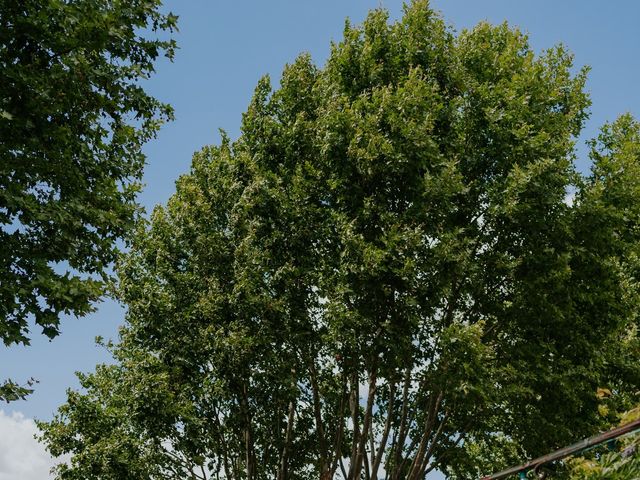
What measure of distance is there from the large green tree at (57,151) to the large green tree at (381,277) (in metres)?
6.32

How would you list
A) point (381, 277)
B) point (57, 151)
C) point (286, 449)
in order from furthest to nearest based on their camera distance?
point (286, 449), point (381, 277), point (57, 151)

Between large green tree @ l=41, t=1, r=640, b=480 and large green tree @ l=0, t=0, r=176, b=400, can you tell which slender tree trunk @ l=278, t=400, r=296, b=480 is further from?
large green tree @ l=0, t=0, r=176, b=400

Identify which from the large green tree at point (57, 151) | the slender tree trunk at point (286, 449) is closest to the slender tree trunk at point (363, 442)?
the slender tree trunk at point (286, 449)

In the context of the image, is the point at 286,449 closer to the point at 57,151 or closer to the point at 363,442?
the point at 363,442

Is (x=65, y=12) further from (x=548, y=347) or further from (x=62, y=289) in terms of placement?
(x=548, y=347)

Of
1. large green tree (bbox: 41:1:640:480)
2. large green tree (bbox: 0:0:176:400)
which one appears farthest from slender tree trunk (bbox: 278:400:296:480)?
large green tree (bbox: 0:0:176:400)

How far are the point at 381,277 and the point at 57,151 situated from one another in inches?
345

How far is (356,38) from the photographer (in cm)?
2080

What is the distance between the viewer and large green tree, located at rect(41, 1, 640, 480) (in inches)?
677

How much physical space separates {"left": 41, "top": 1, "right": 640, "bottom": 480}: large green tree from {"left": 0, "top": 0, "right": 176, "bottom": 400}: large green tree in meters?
6.32

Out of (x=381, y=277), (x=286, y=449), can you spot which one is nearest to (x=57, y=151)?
(x=381, y=277)

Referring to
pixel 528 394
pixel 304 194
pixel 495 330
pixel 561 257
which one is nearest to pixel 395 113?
pixel 304 194

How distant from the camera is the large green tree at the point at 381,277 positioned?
17203 mm

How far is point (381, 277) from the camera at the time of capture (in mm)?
16984
